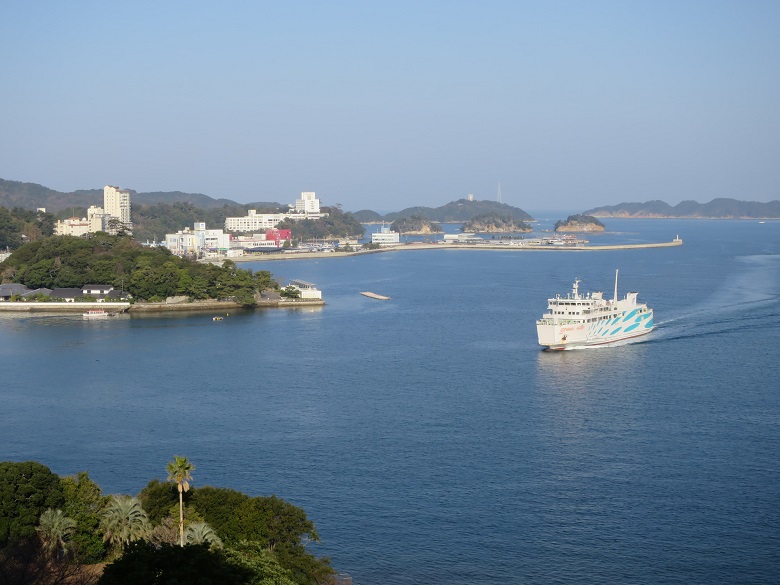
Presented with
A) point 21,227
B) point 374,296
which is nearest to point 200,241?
point 21,227

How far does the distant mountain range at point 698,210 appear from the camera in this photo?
133875 millimetres

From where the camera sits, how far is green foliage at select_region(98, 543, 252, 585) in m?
6.53

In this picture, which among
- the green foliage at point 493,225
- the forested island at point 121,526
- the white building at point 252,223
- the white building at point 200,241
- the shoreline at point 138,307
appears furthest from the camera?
the green foliage at point 493,225

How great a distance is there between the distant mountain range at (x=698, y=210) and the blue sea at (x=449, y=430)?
4569 inches

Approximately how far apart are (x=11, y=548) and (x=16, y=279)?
75.4 feet

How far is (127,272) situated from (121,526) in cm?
2170

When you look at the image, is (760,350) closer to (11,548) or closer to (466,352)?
(466,352)

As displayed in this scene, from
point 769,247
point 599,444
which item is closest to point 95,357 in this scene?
point 599,444

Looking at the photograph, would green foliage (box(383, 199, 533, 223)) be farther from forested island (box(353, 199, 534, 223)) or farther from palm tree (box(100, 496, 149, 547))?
palm tree (box(100, 496, 149, 547))

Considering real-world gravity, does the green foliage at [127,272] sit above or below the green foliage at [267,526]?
above

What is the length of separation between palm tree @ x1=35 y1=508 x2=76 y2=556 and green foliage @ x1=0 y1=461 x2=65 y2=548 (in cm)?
13

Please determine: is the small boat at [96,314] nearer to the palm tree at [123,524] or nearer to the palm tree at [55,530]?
the palm tree at [55,530]

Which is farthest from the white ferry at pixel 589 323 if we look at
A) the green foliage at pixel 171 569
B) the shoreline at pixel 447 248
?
the shoreline at pixel 447 248

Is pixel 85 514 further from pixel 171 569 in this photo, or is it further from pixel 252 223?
pixel 252 223
